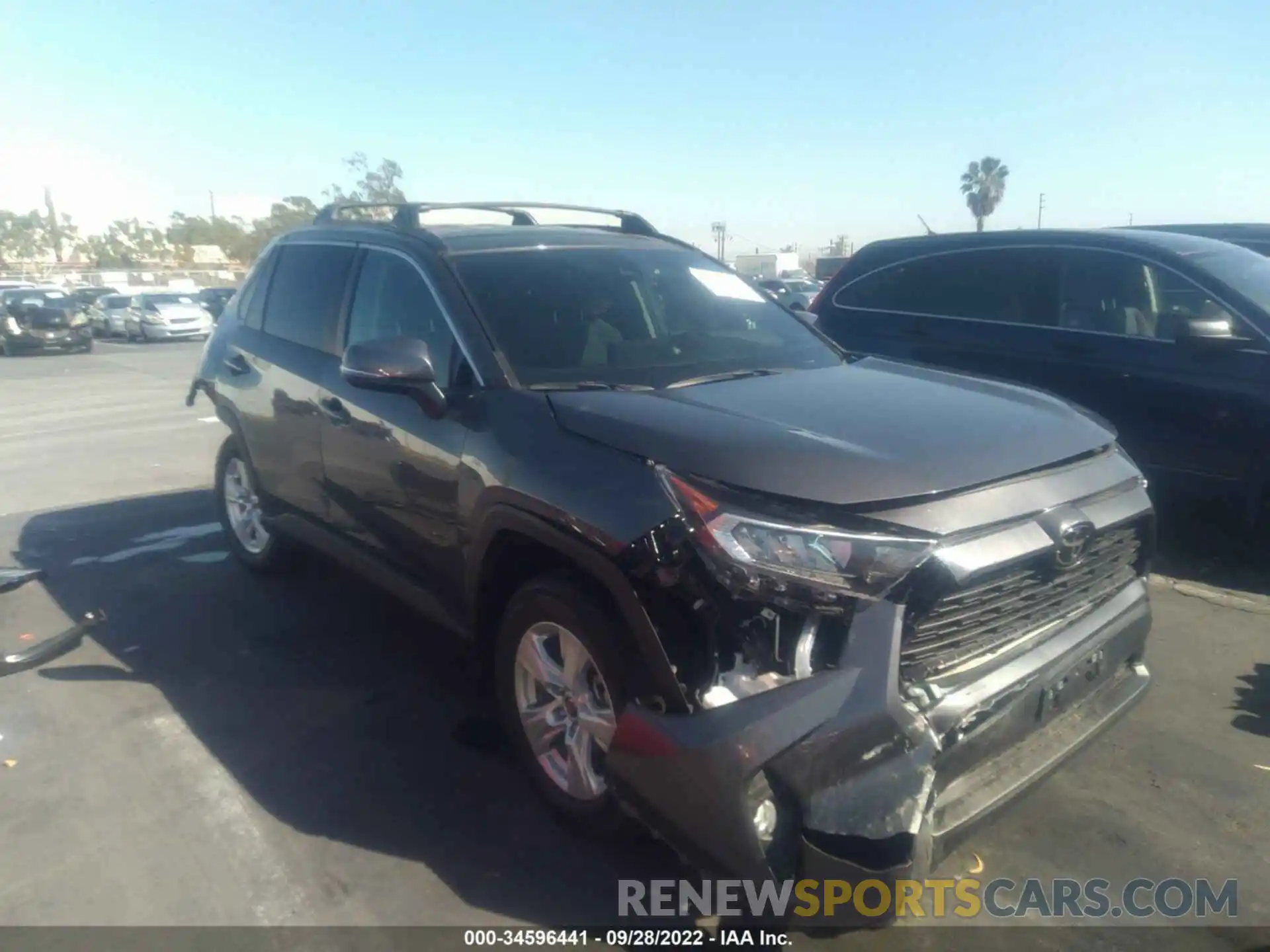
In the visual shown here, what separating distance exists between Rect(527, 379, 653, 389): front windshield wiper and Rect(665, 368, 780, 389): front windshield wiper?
12 centimetres

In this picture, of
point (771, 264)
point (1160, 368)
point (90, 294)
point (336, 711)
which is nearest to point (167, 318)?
point (90, 294)

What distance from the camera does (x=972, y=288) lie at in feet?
21.7

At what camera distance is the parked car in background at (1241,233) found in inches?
369

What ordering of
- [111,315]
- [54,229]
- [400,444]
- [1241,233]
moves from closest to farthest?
[400,444]
[1241,233]
[111,315]
[54,229]

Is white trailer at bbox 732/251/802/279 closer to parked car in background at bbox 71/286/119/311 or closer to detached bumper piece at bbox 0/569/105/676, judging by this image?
parked car in background at bbox 71/286/119/311

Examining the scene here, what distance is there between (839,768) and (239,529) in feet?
14.7

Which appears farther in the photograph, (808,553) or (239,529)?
(239,529)

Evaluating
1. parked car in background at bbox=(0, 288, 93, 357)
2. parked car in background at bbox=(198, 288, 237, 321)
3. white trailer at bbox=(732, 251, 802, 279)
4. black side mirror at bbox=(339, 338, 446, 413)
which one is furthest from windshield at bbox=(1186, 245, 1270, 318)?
white trailer at bbox=(732, 251, 802, 279)

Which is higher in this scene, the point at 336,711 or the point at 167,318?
the point at 167,318

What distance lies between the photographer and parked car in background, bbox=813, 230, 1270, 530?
533 centimetres

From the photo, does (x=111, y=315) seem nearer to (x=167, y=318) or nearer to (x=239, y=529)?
(x=167, y=318)

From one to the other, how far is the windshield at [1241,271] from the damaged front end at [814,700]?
12.7 feet

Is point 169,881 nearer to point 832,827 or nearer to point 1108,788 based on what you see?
point 832,827

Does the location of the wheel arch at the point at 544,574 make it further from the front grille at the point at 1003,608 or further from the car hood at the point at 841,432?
the front grille at the point at 1003,608
